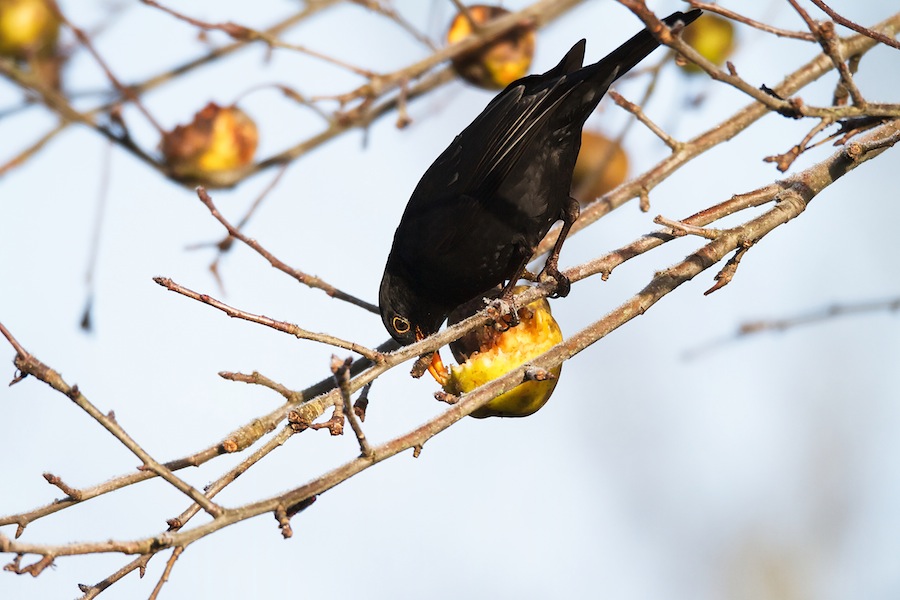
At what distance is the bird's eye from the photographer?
4.29m

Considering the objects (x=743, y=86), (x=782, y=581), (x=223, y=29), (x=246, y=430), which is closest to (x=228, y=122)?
(x=223, y=29)

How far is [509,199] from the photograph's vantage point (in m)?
4.34

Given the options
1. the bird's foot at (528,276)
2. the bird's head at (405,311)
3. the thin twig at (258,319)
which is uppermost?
the bird's head at (405,311)

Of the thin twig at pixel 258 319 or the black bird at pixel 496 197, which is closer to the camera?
the thin twig at pixel 258 319

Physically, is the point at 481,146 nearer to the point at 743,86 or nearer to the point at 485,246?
the point at 485,246

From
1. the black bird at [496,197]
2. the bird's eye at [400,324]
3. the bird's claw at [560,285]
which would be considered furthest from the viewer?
the bird's eye at [400,324]

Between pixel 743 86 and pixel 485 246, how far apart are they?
6.19 feet

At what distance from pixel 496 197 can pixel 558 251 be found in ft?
1.40

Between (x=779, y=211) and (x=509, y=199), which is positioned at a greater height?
(x=509, y=199)

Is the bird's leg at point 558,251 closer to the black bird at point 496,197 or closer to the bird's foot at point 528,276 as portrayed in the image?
the black bird at point 496,197

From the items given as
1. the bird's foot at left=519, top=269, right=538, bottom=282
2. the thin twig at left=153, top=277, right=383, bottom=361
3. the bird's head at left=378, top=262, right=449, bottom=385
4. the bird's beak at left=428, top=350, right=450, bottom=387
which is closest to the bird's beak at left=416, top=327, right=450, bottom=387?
the bird's beak at left=428, top=350, right=450, bottom=387

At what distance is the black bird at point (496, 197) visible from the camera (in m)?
4.10

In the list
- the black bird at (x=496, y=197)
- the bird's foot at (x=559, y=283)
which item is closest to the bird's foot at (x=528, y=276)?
the black bird at (x=496, y=197)

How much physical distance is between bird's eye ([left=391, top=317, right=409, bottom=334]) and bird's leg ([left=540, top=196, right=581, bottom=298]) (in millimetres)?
705
